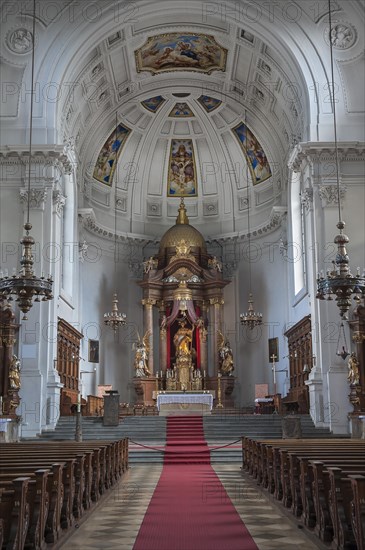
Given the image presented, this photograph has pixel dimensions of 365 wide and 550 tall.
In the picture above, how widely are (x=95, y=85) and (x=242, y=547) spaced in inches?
735

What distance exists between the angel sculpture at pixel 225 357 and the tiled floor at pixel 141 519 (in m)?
13.7

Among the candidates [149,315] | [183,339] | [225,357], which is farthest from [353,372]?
[149,315]

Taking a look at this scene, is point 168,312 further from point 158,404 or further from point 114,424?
point 114,424

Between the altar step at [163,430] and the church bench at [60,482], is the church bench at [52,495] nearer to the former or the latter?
the church bench at [60,482]

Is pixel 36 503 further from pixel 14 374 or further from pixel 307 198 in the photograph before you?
pixel 307 198

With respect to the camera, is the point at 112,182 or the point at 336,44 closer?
the point at 336,44

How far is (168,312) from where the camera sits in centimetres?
2641

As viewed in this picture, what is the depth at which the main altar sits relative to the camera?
2525 centimetres

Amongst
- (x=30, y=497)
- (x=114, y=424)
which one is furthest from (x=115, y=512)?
(x=114, y=424)

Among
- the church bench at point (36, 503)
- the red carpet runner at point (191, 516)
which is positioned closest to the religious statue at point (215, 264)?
the red carpet runner at point (191, 516)

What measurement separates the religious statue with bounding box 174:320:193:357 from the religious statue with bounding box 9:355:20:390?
9.40 meters

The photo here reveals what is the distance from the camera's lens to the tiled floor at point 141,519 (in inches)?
236

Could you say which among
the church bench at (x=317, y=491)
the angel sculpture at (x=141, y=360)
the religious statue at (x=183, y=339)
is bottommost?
the church bench at (x=317, y=491)

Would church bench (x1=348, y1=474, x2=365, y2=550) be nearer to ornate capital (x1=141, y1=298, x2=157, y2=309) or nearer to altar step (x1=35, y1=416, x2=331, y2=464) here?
altar step (x1=35, y1=416, x2=331, y2=464)
